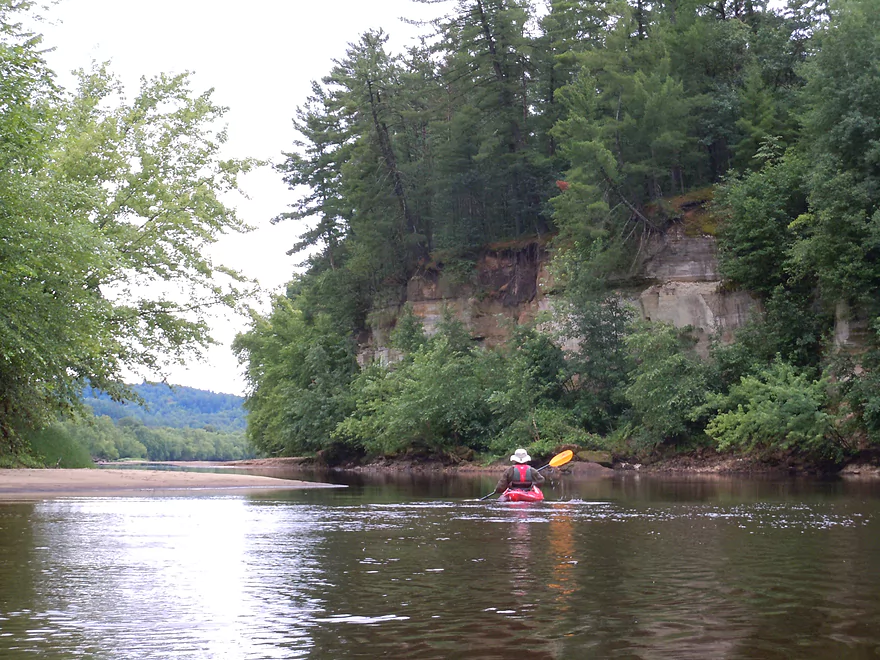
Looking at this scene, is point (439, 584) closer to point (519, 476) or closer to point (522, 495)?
point (522, 495)

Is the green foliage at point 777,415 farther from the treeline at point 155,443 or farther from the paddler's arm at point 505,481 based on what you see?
the treeline at point 155,443

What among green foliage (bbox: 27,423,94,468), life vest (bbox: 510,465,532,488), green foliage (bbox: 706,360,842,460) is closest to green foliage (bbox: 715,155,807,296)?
green foliage (bbox: 706,360,842,460)

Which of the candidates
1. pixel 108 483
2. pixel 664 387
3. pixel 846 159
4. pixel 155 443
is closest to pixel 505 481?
pixel 108 483

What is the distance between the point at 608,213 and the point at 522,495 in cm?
2747

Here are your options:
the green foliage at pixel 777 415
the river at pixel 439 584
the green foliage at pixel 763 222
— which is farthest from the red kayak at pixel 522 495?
the green foliage at pixel 763 222

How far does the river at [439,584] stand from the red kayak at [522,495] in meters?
2.41

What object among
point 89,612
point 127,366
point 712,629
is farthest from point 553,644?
point 127,366

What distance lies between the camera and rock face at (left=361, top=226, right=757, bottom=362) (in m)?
42.7

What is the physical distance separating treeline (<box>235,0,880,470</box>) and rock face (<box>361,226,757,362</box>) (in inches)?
42.7

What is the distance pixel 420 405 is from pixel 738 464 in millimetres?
17760

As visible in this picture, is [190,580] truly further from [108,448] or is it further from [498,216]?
[108,448]

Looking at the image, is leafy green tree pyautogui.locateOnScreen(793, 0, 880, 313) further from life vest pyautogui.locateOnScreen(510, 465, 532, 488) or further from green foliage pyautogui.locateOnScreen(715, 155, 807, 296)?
life vest pyautogui.locateOnScreen(510, 465, 532, 488)

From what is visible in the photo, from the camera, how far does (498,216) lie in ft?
191

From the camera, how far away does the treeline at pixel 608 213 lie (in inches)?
1348
